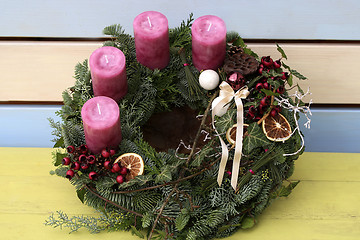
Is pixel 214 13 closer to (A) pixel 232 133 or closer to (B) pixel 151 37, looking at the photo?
(B) pixel 151 37

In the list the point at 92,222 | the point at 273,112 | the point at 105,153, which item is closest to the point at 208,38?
the point at 273,112

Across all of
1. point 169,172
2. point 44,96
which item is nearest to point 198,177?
point 169,172

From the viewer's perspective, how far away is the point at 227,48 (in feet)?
3.24

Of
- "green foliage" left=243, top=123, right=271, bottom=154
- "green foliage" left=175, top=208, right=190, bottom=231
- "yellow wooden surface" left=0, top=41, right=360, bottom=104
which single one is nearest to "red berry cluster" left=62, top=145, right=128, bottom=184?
"green foliage" left=175, top=208, right=190, bottom=231

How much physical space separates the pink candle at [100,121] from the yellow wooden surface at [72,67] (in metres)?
0.35

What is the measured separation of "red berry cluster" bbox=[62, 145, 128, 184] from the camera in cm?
81

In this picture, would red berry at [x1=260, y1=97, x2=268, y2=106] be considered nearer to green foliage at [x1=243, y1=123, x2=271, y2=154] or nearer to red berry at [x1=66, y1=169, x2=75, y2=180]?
green foliage at [x1=243, y1=123, x2=271, y2=154]

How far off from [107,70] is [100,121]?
11 cm

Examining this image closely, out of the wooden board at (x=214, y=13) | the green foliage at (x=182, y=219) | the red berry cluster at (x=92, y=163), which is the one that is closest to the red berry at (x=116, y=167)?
the red berry cluster at (x=92, y=163)

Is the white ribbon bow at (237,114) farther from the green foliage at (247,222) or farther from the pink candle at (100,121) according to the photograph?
the pink candle at (100,121)

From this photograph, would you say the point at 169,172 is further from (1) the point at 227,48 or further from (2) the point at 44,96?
(2) the point at 44,96

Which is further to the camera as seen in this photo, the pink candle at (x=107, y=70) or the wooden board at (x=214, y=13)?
the wooden board at (x=214, y=13)

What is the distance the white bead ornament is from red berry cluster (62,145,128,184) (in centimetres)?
23

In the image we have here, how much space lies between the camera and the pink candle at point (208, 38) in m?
0.90
